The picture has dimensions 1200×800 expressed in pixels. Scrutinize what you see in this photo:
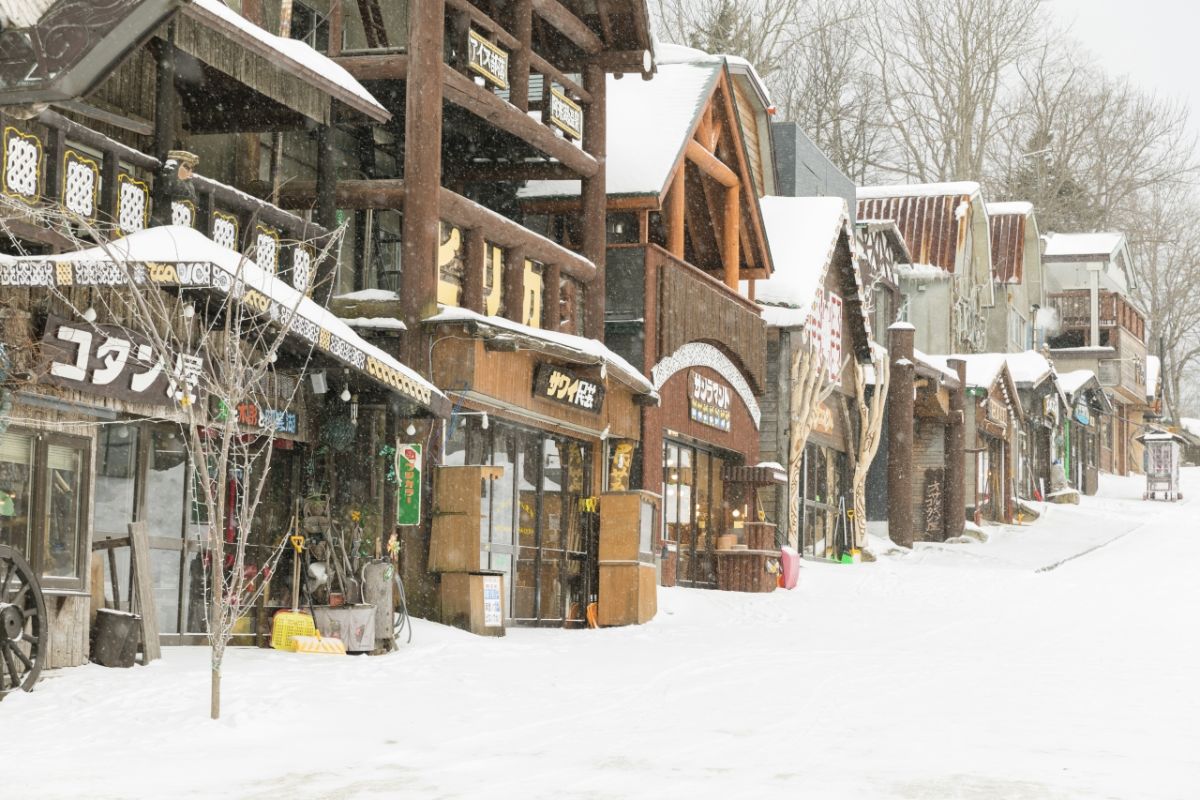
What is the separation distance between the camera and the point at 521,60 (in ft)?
67.4

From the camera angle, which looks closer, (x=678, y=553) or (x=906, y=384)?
(x=678, y=553)

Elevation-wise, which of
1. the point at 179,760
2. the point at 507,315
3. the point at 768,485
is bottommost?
the point at 179,760

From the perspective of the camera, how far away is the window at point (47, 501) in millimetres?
12781

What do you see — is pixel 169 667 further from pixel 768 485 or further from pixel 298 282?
pixel 768 485

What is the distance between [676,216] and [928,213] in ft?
70.5

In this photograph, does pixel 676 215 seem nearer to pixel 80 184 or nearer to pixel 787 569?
pixel 787 569

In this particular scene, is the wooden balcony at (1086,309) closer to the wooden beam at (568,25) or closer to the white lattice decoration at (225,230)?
the wooden beam at (568,25)

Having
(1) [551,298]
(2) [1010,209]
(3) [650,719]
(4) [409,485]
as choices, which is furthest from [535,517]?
(2) [1010,209]

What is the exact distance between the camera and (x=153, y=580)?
15039 millimetres

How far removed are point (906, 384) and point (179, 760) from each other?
2783 cm

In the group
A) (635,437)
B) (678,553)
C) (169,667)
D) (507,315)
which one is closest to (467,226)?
(507,315)

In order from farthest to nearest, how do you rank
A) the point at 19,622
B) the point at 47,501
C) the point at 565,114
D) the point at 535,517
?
the point at 565,114 < the point at 535,517 < the point at 47,501 < the point at 19,622

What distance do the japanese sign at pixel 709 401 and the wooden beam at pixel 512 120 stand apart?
4.94m

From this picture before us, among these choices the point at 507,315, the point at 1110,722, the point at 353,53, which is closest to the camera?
the point at 1110,722
